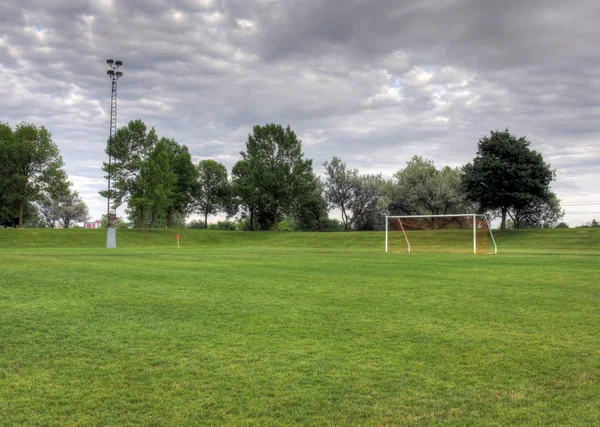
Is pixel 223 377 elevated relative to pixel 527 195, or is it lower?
lower

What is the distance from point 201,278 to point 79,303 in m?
4.53

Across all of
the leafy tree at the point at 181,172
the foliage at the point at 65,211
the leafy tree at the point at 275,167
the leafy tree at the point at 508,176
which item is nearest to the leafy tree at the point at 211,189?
the leafy tree at the point at 181,172

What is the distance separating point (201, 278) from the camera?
1342 centimetres

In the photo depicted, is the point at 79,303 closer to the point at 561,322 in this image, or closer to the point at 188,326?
the point at 188,326

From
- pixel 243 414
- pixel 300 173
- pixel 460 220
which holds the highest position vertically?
pixel 300 173

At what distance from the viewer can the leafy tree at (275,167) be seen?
6712 cm

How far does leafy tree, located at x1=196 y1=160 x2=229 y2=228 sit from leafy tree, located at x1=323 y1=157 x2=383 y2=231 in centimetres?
1944

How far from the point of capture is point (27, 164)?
189 ft

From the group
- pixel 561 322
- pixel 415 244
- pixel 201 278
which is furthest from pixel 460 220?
pixel 561 322

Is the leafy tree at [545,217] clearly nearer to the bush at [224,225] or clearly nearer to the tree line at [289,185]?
the tree line at [289,185]

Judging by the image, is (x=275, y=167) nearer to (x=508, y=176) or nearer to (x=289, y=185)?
(x=289, y=185)

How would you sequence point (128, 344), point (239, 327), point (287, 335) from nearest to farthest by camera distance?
point (128, 344) → point (287, 335) → point (239, 327)

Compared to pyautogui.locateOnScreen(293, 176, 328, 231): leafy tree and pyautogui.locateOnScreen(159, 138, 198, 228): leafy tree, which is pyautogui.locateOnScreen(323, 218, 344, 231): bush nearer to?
pyautogui.locateOnScreen(293, 176, 328, 231): leafy tree

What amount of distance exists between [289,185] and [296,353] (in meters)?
61.8
